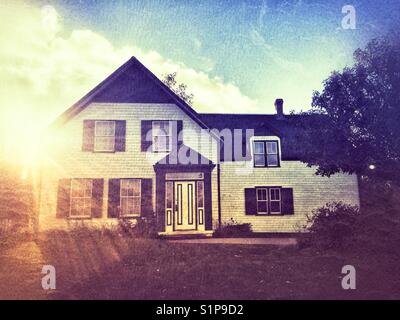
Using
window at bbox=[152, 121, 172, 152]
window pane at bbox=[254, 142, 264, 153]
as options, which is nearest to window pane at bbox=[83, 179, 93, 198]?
window at bbox=[152, 121, 172, 152]

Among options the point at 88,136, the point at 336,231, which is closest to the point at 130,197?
the point at 88,136

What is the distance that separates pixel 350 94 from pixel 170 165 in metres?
8.05

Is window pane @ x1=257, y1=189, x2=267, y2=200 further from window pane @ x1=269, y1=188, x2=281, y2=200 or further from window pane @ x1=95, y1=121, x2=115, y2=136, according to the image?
window pane @ x1=95, y1=121, x2=115, y2=136

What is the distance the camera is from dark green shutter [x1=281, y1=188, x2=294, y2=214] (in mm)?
16422

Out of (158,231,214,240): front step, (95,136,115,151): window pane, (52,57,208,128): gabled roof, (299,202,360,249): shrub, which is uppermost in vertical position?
(52,57,208,128): gabled roof

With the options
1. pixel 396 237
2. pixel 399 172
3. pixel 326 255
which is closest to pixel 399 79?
pixel 399 172

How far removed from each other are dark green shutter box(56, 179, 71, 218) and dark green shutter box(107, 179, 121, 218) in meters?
1.85

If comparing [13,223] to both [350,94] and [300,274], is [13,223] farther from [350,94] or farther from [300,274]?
[350,94]

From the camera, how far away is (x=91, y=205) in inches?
555

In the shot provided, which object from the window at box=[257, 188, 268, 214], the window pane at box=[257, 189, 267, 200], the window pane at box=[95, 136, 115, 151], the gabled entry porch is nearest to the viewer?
the gabled entry porch

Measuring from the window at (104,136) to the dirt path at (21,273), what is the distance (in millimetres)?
5641

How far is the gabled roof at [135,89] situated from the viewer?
49.3 ft
